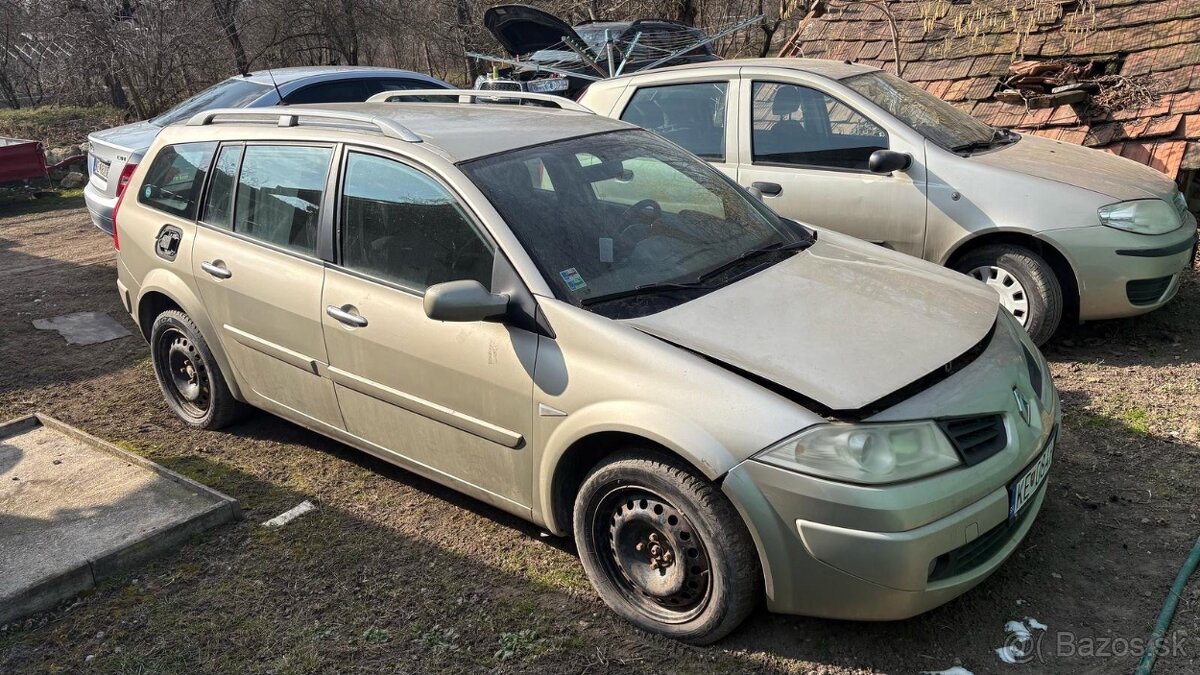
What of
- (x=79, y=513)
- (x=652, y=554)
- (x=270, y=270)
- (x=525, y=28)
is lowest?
(x=79, y=513)

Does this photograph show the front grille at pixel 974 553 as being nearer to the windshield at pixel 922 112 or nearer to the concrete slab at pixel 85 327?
the windshield at pixel 922 112

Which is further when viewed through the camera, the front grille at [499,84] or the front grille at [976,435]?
the front grille at [499,84]

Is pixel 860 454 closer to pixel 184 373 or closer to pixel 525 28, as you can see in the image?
pixel 184 373

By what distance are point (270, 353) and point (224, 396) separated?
75 cm

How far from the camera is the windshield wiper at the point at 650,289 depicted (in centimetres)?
327


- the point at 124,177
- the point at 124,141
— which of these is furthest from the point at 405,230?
the point at 124,141

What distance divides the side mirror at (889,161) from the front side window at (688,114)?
3.46 feet

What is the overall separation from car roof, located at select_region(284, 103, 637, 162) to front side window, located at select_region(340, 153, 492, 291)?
202mm

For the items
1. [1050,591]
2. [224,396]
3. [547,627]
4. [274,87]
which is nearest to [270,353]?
[224,396]

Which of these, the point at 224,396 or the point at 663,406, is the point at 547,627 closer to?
the point at 663,406

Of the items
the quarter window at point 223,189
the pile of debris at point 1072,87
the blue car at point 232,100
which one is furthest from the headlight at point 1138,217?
the blue car at point 232,100

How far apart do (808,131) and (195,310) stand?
12.4ft

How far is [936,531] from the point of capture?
2.71 meters

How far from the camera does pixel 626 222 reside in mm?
3619
